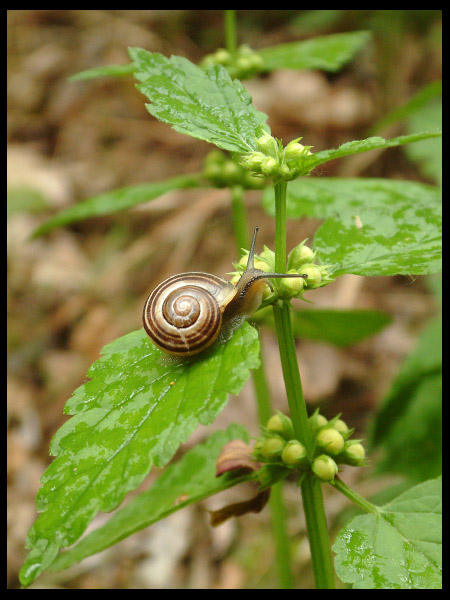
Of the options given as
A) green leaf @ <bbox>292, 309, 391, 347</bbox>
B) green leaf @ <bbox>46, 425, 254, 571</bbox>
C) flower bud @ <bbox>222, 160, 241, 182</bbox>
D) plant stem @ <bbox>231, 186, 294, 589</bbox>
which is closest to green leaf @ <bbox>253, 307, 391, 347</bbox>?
green leaf @ <bbox>292, 309, 391, 347</bbox>

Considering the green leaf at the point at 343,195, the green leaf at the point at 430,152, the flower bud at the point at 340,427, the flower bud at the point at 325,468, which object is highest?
the green leaf at the point at 430,152

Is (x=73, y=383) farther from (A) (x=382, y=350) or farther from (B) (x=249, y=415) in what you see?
(A) (x=382, y=350)

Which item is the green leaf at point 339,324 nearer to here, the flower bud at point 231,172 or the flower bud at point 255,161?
the flower bud at point 231,172

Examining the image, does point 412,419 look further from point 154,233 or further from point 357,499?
point 154,233

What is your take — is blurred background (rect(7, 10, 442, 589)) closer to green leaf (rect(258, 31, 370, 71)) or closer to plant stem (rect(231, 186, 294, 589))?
plant stem (rect(231, 186, 294, 589))

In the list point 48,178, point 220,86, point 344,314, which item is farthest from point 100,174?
point 220,86

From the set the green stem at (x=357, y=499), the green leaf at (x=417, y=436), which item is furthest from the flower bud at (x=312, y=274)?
the green leaf at (x=417, y=436)

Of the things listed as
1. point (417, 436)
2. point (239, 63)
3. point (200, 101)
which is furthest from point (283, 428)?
point (239, 63)
